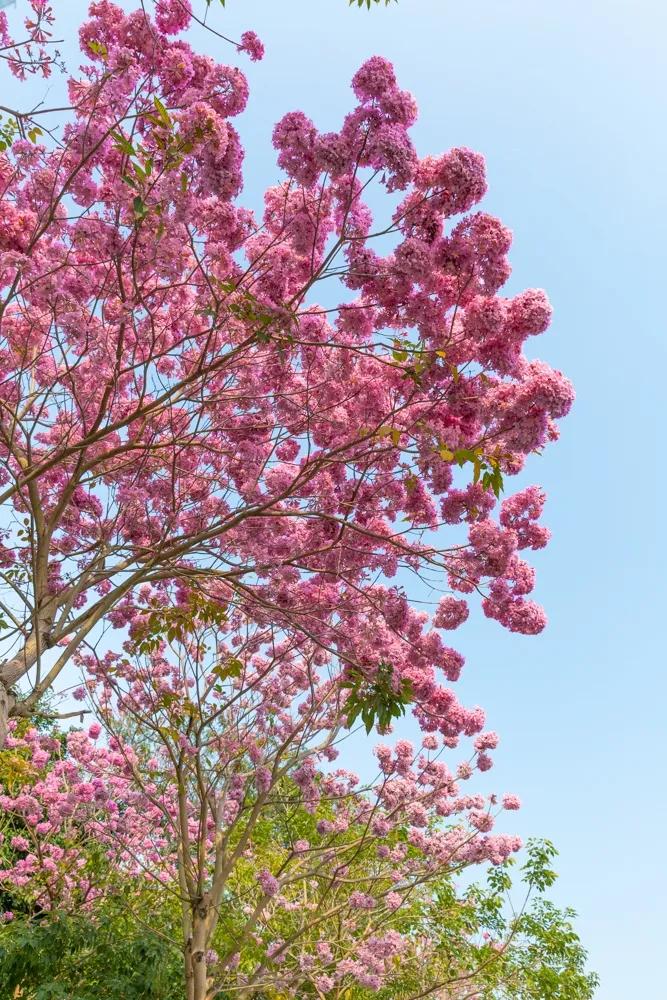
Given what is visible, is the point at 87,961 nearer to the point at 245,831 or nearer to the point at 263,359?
the point at 245,831

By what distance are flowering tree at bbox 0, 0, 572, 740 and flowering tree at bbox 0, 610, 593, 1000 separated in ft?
3.04

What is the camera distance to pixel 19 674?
14.3ft

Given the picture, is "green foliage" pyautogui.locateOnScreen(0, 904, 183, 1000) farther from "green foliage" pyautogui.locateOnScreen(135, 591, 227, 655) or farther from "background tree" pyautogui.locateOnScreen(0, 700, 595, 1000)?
"green foliage" pyautogui.locateOnScreen(135, 591, 227, 655)

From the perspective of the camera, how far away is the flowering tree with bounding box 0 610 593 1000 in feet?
21.9

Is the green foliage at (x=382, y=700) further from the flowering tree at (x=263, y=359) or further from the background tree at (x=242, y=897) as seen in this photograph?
the background tree at (x=242, y=897)

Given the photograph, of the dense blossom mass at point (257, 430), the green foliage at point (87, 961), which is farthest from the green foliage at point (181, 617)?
the green foliage at point (87, 961)

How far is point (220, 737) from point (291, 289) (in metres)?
4.18

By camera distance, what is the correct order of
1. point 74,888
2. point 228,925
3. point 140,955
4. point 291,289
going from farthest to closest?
point 74,888, point 228,925, point 140,955, point 291,289

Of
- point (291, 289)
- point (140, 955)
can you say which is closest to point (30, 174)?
point (291, 289)

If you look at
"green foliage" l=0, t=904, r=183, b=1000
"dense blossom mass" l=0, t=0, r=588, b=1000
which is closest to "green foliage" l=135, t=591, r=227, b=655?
"dense blossom mass" l=0, t=0, r=588, b=1000

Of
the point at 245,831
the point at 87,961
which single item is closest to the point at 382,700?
the point at 245,831

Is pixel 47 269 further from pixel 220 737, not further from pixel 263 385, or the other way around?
pixel 220 737

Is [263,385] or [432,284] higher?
[432,284]

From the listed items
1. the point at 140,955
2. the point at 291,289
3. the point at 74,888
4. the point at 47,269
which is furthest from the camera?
the point at 74,888
